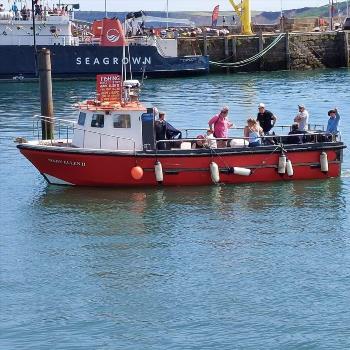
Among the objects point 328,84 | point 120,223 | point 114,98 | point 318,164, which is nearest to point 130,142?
point 114,98

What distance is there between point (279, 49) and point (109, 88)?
166 ft

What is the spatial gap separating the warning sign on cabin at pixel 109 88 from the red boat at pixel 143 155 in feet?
0.50

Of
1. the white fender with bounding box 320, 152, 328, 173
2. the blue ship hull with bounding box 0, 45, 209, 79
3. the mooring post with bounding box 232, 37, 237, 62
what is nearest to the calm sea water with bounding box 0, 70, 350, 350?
the white fender with bounding box 320, 152, 328, 173

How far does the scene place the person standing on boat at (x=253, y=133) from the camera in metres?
27.9

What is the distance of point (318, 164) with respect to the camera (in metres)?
28.6

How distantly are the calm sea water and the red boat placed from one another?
0.39 m

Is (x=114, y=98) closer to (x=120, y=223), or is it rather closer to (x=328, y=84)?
(x=120, y=223)

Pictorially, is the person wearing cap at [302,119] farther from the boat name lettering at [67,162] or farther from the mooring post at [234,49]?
the mooring post at [234,49]

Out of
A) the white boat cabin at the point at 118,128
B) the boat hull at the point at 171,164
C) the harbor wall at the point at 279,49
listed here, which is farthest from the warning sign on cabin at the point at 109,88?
the harbor wall at the point at 279,49

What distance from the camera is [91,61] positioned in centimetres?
6875

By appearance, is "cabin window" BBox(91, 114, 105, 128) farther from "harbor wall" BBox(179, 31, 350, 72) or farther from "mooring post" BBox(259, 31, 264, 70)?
"mooring post" BBox(259, 31, 264, 70)

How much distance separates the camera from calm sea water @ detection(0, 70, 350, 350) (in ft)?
57.9

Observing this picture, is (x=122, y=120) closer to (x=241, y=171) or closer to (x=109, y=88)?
(x=109, y=88)

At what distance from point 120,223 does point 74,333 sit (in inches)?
293
